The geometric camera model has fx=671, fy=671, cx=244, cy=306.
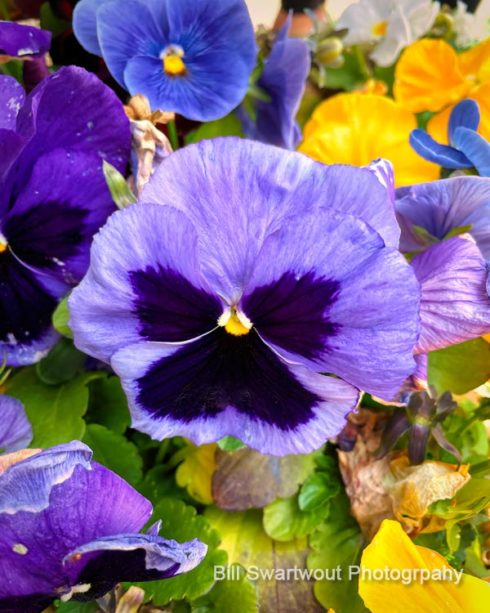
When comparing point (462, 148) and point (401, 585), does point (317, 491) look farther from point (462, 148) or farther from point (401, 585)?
point (462, 148)

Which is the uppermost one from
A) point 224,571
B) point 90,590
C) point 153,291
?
point 153,291

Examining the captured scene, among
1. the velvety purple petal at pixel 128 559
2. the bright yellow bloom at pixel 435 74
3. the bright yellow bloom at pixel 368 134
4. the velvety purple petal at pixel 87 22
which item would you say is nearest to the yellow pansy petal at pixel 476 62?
the bright yellow bloom at pixel 435 74

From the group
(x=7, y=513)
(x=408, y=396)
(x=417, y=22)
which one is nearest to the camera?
(x=7, y=513)

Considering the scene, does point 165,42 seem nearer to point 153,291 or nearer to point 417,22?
point 153,291

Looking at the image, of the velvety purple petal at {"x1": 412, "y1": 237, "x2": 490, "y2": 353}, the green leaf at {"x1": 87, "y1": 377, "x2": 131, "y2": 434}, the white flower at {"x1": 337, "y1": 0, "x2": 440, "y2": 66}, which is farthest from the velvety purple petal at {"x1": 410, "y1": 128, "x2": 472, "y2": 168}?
the white flower at {"x1": 337, "y1": 0, "x2": 440, "y2": 66}

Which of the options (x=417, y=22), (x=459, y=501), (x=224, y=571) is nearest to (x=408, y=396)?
(x=459, y=501)

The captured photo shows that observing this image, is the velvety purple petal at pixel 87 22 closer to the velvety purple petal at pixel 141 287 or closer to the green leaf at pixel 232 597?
the velvety purple petal at pixel 141 287

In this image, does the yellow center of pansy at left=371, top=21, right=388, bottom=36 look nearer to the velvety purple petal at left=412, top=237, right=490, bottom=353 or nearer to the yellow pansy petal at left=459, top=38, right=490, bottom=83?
the yellow pansy petal at left=459, top=38, right=490, bottom=83
